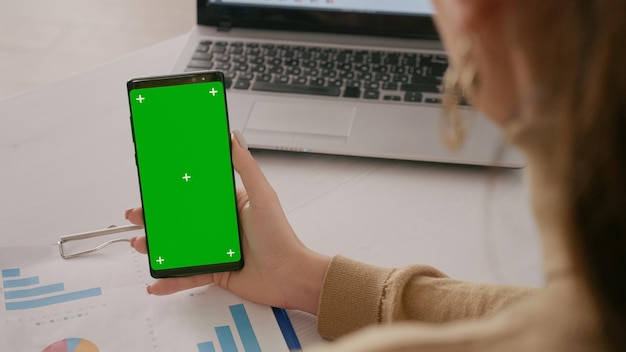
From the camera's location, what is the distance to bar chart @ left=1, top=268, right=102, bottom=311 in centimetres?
66

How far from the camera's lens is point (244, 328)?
646 mm

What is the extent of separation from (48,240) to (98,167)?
11cm

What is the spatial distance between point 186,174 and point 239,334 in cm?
13

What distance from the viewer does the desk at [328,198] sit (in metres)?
0.73

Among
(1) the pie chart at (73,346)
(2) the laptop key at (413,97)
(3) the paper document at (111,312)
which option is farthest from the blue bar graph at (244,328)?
(2) the laptop key at (413,97)

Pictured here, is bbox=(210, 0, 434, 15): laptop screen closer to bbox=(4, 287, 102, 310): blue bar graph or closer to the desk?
the desk

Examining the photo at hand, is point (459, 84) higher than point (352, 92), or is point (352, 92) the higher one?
point (459, 84)

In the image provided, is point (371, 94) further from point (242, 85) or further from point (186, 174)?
point (186, 174)

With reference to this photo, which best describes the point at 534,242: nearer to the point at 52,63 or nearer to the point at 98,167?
the point at 98,167

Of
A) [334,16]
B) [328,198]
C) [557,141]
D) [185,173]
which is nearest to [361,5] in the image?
[334,16]

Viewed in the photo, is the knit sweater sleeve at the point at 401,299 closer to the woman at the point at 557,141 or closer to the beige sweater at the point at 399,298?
the beige sweater at the point at 399,298

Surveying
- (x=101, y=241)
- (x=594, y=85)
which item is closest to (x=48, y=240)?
(x=101, y=241)

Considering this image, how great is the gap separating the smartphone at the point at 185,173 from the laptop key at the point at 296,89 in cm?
23

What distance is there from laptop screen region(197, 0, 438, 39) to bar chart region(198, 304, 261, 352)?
0.41 metres
